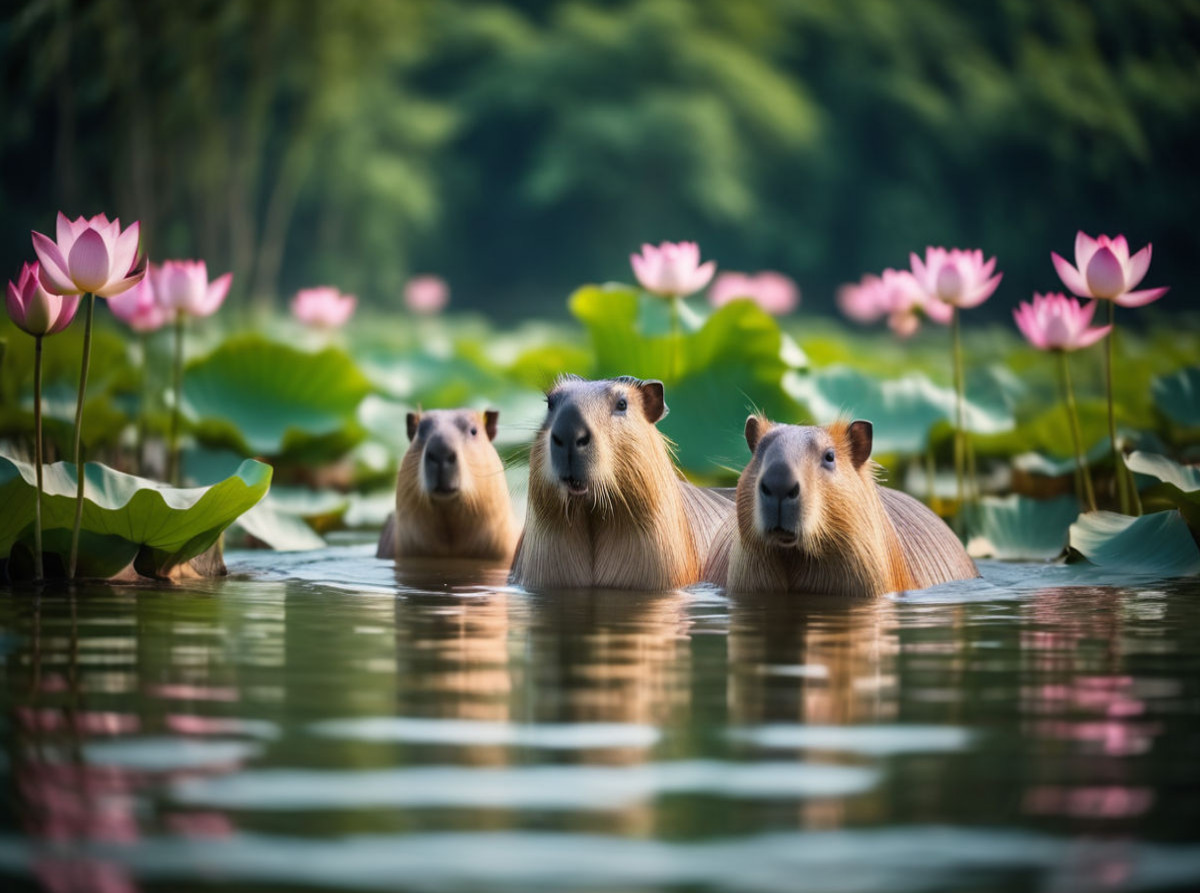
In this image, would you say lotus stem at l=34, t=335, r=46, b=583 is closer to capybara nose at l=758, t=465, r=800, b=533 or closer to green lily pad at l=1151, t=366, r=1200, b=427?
capybara nose at l=758, t=465, r=800, b=533

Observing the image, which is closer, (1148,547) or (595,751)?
(595,751)

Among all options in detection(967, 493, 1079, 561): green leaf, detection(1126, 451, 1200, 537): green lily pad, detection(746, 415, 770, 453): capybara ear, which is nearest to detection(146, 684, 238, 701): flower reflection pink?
detection(746, 415, 770, 453): capybara ear

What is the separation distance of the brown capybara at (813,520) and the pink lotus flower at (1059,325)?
54.5 inches

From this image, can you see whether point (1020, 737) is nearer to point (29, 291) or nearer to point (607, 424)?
point (607, 424)

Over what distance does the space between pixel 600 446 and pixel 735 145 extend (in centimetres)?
4174

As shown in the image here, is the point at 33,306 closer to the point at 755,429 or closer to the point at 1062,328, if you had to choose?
the point at 755,429

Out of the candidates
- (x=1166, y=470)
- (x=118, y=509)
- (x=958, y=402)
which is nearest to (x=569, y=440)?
(x=118, y=509)

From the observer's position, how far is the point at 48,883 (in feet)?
6.45

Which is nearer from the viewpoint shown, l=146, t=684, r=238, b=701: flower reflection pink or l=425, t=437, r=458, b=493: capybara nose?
l=146, t=684, r=238, b=701: flower reflection pink

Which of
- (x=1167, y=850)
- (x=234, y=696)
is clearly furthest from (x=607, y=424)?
(x=1167, y=850)

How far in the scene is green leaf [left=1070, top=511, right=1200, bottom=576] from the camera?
5.43m

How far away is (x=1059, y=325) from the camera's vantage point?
247 inches

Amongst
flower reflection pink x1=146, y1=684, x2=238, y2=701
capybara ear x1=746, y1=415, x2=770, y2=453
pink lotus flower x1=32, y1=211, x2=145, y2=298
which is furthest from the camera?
capybara ear x1=746, y1=415, x2=770, y2=453

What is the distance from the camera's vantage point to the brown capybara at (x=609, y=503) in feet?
17.1
